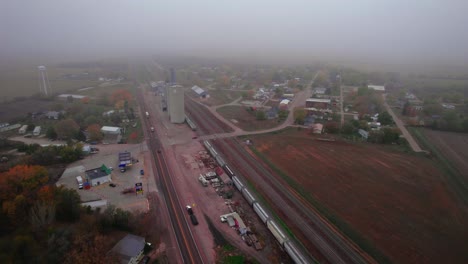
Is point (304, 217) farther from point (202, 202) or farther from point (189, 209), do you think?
point (189, 209)

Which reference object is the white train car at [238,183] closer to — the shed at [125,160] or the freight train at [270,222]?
the freight train at [270,222]

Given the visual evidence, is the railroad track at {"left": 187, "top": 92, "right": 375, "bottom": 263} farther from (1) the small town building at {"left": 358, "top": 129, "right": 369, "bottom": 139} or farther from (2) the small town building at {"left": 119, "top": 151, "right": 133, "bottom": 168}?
(1) the small town building at {"left": 358, "top": 129, "right": 369, "bottom": 139}

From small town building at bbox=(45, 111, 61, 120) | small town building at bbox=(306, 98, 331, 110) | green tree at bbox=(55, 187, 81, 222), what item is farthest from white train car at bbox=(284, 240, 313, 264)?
small town building at bbox=(45, 111, 61, 120)

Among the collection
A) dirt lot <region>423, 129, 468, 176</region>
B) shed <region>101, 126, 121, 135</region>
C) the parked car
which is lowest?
the parked car

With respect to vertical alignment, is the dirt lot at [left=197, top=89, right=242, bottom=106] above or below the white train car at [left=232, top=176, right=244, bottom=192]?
above

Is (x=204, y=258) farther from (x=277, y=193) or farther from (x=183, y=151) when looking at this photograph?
(x=183, y=151)

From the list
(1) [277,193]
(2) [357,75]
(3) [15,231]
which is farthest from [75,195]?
(2) [357,75]
